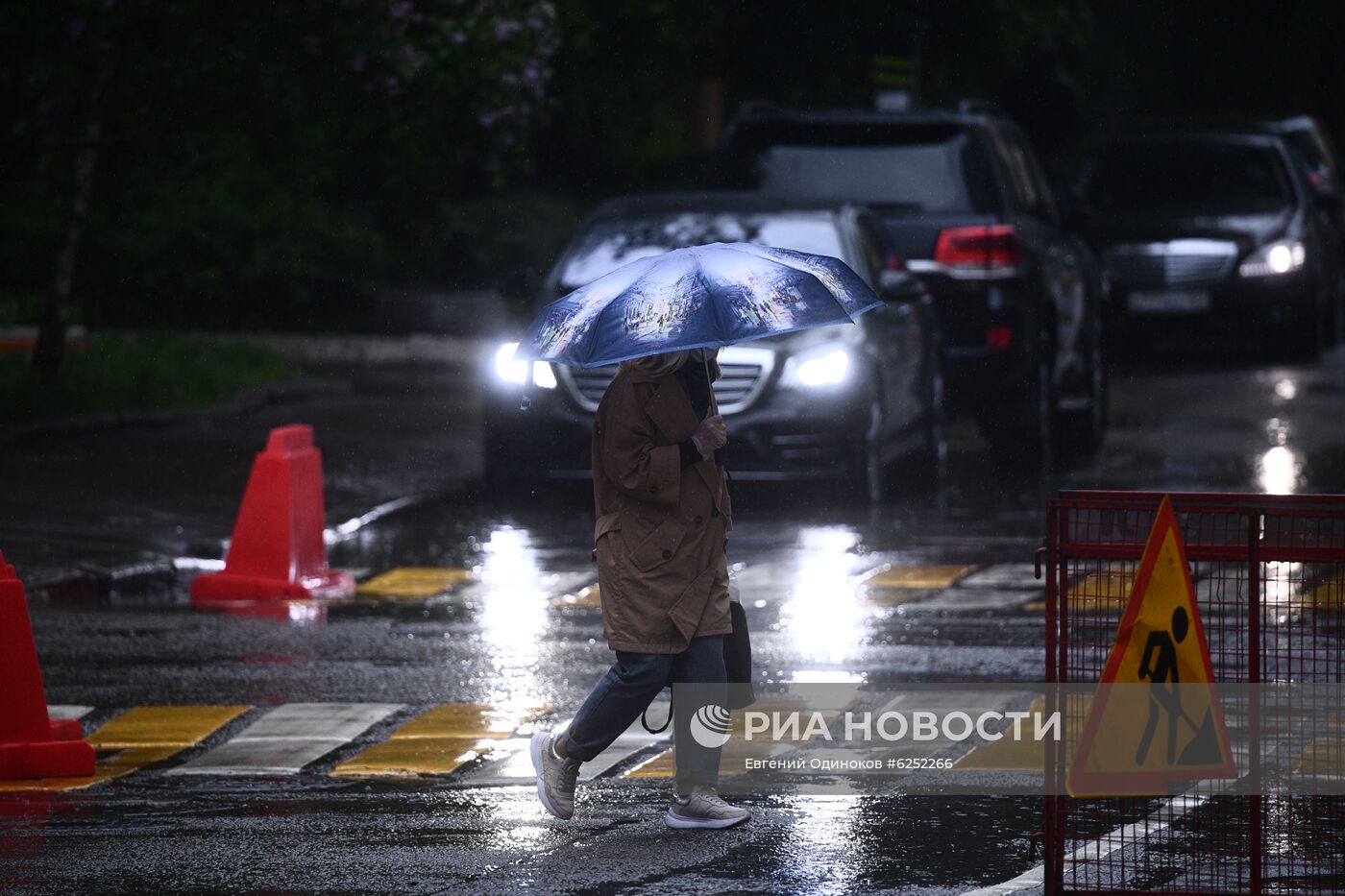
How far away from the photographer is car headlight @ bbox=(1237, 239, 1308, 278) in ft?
74.6

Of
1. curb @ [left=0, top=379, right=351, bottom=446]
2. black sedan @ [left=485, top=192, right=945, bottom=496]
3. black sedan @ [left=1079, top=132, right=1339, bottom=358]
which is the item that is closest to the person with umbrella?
black sedan @ [left=485, top=192, right=945, bottom=496]

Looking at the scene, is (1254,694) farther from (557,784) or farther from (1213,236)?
(1213,236)

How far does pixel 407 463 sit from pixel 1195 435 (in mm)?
5549

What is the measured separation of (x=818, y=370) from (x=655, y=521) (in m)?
7.12

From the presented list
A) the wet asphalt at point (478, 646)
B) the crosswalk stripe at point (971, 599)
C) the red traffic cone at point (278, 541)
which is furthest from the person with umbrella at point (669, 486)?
the red traffic cone at point (278, 541)

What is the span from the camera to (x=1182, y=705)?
5855 mm

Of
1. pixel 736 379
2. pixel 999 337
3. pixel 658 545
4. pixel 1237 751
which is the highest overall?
pixel 999 337

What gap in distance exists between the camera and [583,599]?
11875 mm

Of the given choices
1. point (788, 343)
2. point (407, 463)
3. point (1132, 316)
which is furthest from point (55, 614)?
point (1132, 316)

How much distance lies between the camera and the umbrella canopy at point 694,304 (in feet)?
22.8

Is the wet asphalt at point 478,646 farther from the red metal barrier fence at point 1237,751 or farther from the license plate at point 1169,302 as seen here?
the license plate at point 1169,302

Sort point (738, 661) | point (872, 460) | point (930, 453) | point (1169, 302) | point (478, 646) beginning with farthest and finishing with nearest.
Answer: point (1169, 302) < point (930, 453) < point (872, 460) < point (478, 646) < point (738, 661)

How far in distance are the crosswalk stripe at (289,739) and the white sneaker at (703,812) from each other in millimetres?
1646

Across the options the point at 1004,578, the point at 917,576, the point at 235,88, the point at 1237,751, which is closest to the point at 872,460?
the point at 917,576
